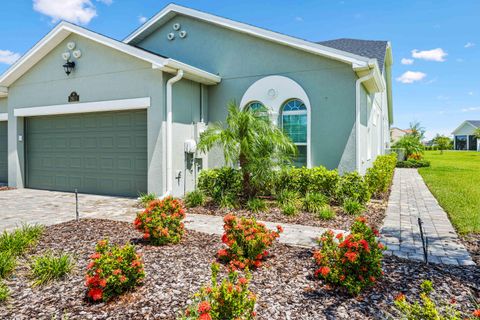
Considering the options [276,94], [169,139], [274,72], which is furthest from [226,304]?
[274,72]

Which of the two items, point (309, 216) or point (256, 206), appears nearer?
point (309, 216)

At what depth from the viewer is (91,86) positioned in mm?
10039

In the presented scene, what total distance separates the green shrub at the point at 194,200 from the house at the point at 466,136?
60725 mm

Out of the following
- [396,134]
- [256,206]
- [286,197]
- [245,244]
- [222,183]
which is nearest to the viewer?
[245,244]

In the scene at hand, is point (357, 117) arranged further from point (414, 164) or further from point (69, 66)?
point (414, 164)

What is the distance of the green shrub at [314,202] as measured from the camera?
292 inches

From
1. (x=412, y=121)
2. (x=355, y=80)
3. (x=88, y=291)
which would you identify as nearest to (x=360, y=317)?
(x=88, y=291)

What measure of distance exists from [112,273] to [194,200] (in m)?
4.98

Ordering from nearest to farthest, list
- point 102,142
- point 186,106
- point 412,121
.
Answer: point 186,106, point 102,142, point 412,121

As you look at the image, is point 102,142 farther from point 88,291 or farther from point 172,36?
point 88,291

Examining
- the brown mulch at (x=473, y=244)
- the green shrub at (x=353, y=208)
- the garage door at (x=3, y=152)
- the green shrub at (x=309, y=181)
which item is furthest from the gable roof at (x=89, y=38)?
the brown mulch at (x=473, y=244)

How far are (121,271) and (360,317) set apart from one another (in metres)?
2.47

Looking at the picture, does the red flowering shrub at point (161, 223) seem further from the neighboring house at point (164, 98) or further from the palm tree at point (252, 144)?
the neighboring house at point (164, 98)

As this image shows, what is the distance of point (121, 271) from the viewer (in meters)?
3.36
